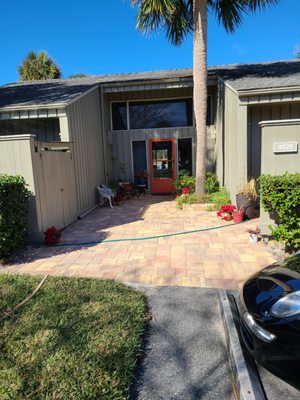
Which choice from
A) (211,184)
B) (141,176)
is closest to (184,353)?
(211,184)

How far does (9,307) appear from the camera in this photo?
2.83 metres

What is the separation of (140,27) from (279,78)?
160 inches

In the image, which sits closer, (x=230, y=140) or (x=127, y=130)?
(x=230, y=140)

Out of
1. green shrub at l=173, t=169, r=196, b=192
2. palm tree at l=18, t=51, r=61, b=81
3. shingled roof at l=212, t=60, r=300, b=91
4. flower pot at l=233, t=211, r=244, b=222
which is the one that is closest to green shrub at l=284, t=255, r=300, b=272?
flower pot at l=233, t=211, r=244, b=222

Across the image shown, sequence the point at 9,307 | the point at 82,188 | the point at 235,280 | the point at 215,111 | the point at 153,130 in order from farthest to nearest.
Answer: the point at 153,130 < the point at 215,111 < the point at 82,188 < the point at 235,280 < the point at 9,307

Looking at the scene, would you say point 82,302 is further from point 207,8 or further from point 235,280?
point 207,8

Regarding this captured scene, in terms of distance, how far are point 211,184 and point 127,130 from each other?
3994 millimetres

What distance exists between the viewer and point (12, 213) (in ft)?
13.9

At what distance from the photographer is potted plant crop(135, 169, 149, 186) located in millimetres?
10594

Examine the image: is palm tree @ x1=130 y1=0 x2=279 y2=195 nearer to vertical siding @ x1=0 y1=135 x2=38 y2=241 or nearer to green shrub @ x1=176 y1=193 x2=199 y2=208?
green shrub @ x1=176 y1=193 x2=199 y2=208

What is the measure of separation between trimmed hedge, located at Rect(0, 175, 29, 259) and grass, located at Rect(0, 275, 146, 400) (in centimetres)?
109

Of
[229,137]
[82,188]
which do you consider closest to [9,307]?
[82,188]

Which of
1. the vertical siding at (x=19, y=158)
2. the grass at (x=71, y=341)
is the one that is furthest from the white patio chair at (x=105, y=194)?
the grass at (x=71, y=341)

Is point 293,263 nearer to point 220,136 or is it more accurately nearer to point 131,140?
point 220,136
